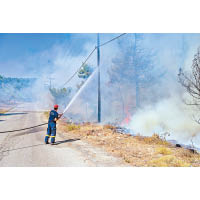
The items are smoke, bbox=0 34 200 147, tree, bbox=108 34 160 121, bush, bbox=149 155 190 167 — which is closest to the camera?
bush, bbox=149 155 190 167

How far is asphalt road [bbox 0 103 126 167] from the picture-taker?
5.81 metres

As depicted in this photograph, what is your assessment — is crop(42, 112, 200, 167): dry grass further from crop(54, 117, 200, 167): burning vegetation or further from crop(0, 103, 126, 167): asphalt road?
crop(0, 103, 126, 167): asphalt road

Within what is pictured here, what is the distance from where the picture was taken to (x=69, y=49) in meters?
11.3

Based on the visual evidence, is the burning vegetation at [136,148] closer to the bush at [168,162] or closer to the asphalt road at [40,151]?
the bush at [168,162]

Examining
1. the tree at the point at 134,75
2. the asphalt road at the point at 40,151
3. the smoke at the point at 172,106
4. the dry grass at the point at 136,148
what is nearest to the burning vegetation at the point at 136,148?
the dry grass at the point at 136,148

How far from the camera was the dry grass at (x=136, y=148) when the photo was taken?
229 inches

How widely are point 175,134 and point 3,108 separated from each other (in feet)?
30.2

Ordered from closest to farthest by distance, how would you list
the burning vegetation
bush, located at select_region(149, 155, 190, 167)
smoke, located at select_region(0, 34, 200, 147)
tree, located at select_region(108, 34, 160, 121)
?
1. bush, located at select_region(149, 155, 190, 167)
2. the burning vegetation
3. smoke, located at select_region(0, 34, 200, 147)
4. tree, located at select_region(108, 34, 160, 121)

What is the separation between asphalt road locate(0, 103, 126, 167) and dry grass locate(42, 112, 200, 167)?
17.8 inches

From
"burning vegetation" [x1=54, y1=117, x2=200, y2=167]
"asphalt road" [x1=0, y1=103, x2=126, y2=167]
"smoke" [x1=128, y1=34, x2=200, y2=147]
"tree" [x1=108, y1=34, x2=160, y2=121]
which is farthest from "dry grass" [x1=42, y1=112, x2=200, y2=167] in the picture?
"tree" [x1=108, y1=34, x2=160, y2=121]

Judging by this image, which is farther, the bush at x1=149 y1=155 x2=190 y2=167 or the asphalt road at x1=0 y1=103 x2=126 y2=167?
the asphalt road at x1=0 y1=103 x2=126 y2=167

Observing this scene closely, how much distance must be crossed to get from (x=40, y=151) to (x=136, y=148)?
3242mm

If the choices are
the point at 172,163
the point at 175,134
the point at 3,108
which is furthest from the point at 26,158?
the point at 175,134
